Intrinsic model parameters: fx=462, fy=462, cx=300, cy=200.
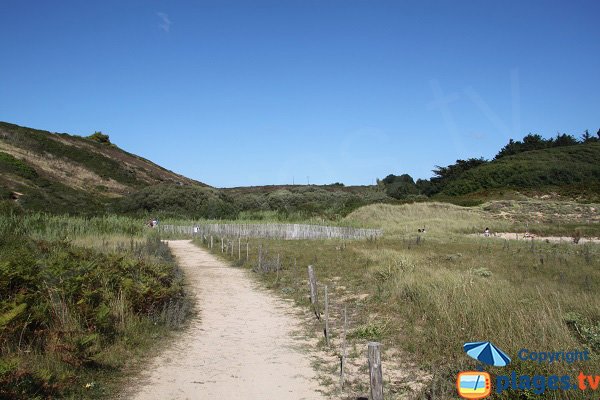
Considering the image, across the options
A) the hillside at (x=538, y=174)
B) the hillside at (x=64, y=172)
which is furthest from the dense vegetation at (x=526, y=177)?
the hillside at (x=64, y=172)

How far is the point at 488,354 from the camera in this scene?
3531 millimetres

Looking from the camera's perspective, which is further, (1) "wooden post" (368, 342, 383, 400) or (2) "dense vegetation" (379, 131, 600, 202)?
(2) "dense vegetation" (379, 131, 600, 202)

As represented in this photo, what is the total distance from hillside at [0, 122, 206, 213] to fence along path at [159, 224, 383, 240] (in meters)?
9.16

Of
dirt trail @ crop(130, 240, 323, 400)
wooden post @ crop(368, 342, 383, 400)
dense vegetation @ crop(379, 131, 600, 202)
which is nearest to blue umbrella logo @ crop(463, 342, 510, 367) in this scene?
wooden post @ crop(368, 342, 383, 400)

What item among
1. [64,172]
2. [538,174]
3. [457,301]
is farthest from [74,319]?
[538,174]

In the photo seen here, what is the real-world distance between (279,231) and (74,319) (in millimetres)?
26496

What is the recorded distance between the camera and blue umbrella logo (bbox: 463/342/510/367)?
344 cm

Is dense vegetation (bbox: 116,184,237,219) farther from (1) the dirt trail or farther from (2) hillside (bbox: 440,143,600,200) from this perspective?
(1) the dirt trail

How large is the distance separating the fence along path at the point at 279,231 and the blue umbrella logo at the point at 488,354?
83.1 ft

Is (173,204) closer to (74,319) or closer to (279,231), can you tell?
(279,231)

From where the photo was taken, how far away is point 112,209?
158 feet

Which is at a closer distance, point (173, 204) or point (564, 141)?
point (173, 204)

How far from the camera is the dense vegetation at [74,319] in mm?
5500

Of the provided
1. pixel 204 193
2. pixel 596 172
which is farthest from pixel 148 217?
pixel 596 172
